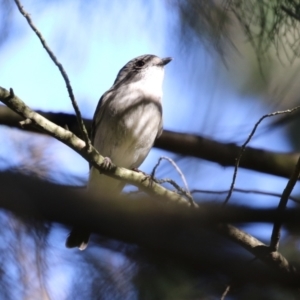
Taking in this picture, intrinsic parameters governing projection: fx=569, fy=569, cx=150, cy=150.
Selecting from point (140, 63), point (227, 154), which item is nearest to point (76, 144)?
point (227, 154)

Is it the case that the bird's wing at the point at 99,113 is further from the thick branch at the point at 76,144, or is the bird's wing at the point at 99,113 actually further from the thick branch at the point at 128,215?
the thick branch at the point at 128,215

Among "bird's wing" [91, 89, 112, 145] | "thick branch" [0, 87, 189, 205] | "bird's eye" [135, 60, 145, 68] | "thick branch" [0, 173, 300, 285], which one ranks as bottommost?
"bird's wing" [91, 89, 112, 145]

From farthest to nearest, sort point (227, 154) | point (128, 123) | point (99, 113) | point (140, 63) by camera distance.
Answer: point (140, 63) < point (99, 113) < point (128, 123) < point (227, 154)

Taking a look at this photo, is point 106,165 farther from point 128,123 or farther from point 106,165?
point 128,123

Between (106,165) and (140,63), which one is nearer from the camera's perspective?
(106,165)

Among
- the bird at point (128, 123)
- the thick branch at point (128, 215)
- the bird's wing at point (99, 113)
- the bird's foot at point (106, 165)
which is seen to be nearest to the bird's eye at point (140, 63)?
Answer: the bird at point (128, 123)

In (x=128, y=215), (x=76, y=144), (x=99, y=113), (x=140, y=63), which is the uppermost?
(x=128, y=215)

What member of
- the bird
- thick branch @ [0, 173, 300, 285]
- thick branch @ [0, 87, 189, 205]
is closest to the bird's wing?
the bird

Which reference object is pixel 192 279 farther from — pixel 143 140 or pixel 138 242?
pixel 143 140

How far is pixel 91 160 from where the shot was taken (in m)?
2.80

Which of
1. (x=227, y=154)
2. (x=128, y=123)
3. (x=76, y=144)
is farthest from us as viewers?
(x=128, y=123)

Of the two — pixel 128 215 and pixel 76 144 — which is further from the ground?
pixel 128 215

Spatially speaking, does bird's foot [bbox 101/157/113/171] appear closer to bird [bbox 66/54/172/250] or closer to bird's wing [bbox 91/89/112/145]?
bird [bbox 66/54/172/250]

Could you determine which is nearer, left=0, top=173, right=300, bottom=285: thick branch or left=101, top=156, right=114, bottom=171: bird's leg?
left=0, top=173, right=300, bottom=285: thick branch
